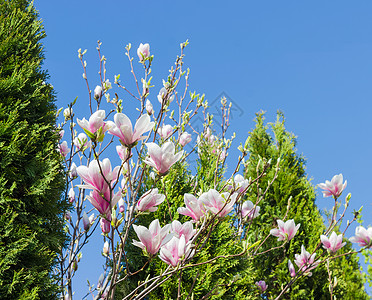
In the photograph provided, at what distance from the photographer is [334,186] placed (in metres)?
3.57

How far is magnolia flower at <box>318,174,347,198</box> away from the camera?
353 cm

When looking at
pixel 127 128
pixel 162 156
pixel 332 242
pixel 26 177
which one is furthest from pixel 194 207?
pixel 332 242

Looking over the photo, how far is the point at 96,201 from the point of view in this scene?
1.81 meters

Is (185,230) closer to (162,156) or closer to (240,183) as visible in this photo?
(240,183)

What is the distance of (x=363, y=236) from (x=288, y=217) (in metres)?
2.75

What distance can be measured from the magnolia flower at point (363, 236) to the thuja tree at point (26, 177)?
2.69 m

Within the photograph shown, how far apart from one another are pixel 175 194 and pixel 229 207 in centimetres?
234

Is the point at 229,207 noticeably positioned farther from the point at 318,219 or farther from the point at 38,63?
→ the point at 318,219

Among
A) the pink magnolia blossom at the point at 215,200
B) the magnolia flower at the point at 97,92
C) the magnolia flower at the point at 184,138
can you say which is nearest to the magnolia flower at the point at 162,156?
the pink magnolia blossom at the point at 215,200


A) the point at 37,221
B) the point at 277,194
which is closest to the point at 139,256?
the point at 37,221

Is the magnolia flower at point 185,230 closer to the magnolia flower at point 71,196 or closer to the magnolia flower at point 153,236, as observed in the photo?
the magnolia flower at point 153,236

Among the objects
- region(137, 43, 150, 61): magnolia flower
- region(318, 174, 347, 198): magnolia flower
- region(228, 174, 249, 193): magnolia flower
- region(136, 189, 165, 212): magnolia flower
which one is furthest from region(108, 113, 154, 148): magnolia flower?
region(318, 174, 347, 198): magnolia flower

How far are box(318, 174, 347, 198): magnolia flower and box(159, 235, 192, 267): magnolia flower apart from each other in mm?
2096

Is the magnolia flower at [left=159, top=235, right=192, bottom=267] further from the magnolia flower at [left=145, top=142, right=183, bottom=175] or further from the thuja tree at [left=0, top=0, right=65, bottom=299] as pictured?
the thuja tree at [left=0, top=0, right=65, bottom=299]
